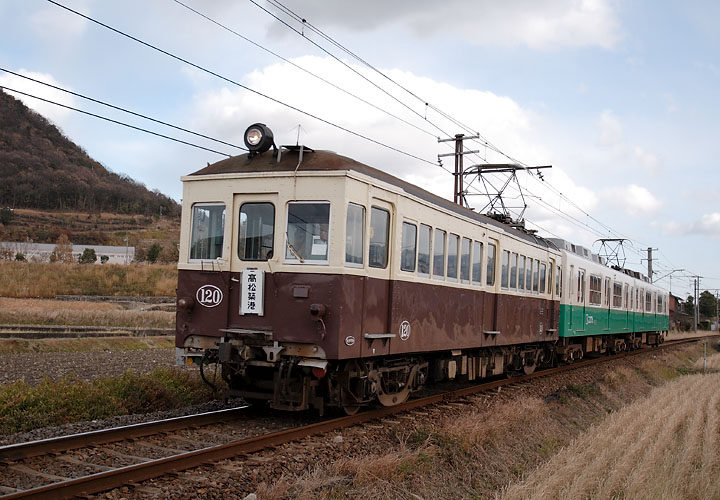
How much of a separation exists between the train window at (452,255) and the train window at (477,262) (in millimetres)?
916

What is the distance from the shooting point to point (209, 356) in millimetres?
8742

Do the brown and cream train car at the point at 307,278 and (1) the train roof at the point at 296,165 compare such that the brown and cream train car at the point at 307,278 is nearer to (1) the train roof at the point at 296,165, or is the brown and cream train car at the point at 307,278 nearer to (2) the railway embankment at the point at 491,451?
(1) the train roof at the point at 296,165

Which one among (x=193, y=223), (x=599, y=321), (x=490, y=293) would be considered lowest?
(x=599, y=321)

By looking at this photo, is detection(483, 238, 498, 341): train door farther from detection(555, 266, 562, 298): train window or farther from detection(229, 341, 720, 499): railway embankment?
detection(555, 266, 562, 298): train window

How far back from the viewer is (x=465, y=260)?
38.3ft

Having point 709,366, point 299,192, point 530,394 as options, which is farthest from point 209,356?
point 709,366

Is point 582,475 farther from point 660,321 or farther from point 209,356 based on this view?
point 660,321

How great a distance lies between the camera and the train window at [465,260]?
11.5 meters

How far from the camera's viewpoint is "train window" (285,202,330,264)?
325 inches

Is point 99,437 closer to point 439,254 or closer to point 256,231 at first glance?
point 256,231

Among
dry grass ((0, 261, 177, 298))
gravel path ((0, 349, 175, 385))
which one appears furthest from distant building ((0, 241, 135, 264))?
gravel path ((0, 349, 175, 385))

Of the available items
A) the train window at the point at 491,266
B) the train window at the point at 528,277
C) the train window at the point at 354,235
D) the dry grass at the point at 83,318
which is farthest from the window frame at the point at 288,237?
the dry grass at the point at 83,318

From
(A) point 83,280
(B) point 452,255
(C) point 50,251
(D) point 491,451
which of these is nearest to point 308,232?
(B) point 452,255

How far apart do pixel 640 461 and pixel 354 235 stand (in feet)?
15.6
